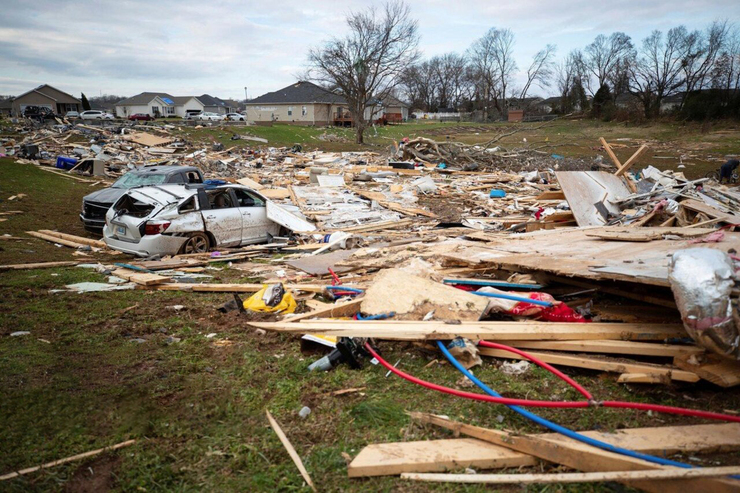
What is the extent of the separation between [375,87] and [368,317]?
4227 cm

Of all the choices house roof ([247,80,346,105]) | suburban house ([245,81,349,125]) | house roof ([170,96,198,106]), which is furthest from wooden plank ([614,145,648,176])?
house roof ([170,96,198,106])

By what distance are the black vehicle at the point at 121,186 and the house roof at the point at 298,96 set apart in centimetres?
5229

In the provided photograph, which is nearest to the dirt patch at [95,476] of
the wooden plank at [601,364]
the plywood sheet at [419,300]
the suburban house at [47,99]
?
the plywood sheet at [419,300]

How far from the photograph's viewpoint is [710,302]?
132 inches

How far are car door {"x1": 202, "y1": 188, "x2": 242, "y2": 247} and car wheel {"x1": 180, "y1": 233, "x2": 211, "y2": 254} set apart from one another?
0.19 m

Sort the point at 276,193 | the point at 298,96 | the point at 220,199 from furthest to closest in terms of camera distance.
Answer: the point at 298,96, the point at 276,193, the point at 220,199

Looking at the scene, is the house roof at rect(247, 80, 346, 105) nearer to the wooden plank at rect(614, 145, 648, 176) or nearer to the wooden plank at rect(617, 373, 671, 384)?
the wooden plank at rect(614, 145, 648, 176)

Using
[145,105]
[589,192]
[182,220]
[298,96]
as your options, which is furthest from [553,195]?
[145,105]

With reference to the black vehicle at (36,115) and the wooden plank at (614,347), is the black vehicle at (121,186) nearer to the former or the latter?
the wooden plank at (614,347)

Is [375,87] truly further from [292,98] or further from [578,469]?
[578,469]

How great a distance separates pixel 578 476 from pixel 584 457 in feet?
0.60

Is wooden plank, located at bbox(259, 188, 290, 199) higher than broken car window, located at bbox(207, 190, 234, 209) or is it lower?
lower

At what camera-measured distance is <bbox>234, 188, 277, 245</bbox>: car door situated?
10.7 m

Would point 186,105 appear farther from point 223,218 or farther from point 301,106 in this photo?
point 223,218
